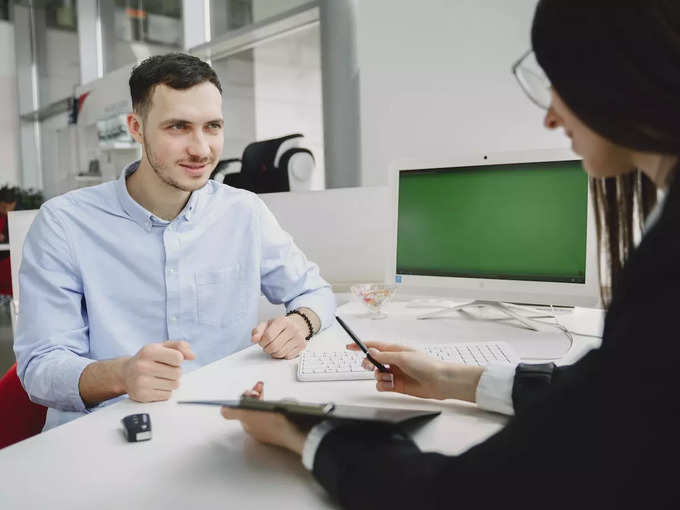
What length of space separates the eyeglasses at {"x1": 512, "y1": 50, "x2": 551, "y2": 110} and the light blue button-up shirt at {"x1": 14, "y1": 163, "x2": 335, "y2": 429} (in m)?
0.91

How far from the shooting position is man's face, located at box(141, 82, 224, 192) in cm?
151

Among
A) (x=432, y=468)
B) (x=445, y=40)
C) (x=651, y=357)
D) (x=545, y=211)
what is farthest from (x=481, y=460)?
(x=445, y=40)

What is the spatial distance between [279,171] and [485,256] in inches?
75.6

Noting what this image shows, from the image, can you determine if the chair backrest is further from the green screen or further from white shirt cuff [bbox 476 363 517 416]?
white shirt cuff [bbox 476 363 517 416]

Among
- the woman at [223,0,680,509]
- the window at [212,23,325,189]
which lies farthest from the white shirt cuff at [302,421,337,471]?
the window at [212,23,325,189]

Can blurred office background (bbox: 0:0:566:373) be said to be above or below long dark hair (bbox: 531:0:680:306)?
above

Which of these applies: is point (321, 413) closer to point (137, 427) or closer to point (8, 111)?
point (137, 427)

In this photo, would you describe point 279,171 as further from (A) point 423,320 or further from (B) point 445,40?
(A) point 423,320

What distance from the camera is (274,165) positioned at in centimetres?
329

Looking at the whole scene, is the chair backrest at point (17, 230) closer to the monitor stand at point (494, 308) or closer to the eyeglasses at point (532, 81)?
the monitor stand at point (494, 308)

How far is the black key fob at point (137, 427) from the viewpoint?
80 centimetres

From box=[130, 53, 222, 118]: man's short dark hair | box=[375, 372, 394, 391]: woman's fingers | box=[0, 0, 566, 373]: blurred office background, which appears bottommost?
box=[375, 372, 394, 391]: woman's fingers

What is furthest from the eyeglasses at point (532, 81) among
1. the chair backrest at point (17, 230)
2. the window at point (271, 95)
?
the window at point (271, 95)

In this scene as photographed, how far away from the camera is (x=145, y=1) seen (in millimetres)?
6363
